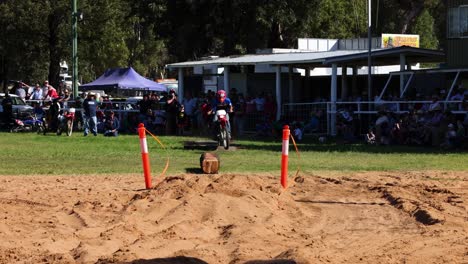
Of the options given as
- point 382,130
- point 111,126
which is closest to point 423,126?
point 382,130

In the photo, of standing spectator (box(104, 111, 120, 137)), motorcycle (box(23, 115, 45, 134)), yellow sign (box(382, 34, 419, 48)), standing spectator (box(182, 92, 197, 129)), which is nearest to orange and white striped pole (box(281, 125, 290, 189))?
standing spectator (box(104, 111, 120, 137))

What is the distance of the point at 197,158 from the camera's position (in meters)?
22.0

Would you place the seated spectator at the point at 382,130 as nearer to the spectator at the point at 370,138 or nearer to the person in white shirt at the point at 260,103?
the spectator at the point at 370,138

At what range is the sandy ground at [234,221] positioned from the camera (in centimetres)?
948

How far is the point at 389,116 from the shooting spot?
90.4ft

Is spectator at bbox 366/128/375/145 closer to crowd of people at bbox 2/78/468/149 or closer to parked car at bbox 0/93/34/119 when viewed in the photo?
crowd of people at bbox 2/78/468/149

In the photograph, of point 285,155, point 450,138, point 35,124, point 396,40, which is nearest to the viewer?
point 285,155

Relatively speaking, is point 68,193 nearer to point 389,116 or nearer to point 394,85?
point 389,116

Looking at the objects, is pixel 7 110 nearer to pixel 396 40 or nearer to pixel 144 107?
pixel 144 107

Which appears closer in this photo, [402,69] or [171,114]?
[402,69]

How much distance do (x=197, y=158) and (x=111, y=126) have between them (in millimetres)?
11879

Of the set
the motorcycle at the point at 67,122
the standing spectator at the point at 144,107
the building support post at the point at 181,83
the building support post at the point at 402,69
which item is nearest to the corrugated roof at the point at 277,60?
the building support post at the point at 181,83

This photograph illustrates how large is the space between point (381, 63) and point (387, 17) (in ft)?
136

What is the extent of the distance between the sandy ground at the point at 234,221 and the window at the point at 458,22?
53.1 ft
